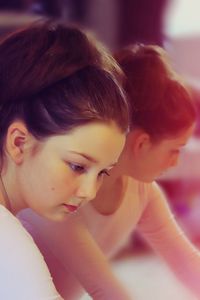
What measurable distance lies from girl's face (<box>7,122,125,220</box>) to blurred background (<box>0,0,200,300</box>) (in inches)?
5.8

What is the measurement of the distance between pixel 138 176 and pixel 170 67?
Result: 136 millimetres

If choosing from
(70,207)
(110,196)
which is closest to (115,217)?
(110,196)

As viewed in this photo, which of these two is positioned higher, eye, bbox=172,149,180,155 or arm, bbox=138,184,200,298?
eye, bbox=172,149,180,155

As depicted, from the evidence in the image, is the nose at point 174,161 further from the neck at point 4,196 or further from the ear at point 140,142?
the neck at point 4,196

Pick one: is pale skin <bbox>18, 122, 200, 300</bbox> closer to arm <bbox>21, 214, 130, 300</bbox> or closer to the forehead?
arm <bbox>21, 214, 130, 300</bbox>

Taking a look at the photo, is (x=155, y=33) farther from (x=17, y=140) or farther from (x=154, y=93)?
(x=17, y=140)

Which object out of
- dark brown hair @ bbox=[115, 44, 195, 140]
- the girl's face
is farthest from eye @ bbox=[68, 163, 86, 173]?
dark brown hair @ bbox=[115, 44, 195, 140]

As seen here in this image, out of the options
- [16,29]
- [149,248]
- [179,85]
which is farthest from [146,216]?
[16,29]

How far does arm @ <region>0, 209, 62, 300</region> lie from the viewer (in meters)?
0.49

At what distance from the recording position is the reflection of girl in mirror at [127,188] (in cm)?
63

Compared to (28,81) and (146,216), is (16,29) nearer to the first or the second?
(28,81)

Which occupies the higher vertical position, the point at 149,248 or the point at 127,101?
the point at 127,101

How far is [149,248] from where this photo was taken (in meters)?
0.72

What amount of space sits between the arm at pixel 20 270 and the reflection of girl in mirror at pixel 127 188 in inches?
4.3
